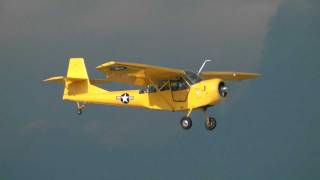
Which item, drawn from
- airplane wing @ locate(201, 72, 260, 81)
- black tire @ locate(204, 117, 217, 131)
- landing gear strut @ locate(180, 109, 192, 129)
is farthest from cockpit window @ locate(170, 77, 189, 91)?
airplane wing @ locate(201, 72, 260, 81)

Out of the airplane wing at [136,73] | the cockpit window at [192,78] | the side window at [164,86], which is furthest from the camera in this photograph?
the side window at [164,86]

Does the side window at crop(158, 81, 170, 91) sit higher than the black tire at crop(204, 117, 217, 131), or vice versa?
the side window at crop(158, 81, 170, 91)

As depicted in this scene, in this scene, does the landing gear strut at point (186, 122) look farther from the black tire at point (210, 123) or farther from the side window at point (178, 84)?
the side window at point (178, 84)

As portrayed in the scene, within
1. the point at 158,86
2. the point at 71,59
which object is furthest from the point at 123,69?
the point at 71,59

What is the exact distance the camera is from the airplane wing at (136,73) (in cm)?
3016

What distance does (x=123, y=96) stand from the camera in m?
34.2

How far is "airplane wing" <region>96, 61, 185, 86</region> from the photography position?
30156 mm

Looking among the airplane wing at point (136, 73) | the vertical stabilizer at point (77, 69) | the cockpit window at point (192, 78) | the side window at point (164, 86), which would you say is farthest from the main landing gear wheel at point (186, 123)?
the vertical stabilizer at point (77, 69)

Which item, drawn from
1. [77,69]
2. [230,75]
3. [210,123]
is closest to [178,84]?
[210,123]

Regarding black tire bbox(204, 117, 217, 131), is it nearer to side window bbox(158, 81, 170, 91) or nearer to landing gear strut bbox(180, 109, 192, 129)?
landing gear strut bbox(180, 109, 192, 129)

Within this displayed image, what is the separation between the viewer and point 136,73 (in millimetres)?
31750

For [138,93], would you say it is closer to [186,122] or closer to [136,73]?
[136,73]

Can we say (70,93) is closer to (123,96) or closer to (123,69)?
(123,96)

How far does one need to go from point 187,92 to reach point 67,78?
762 cm
